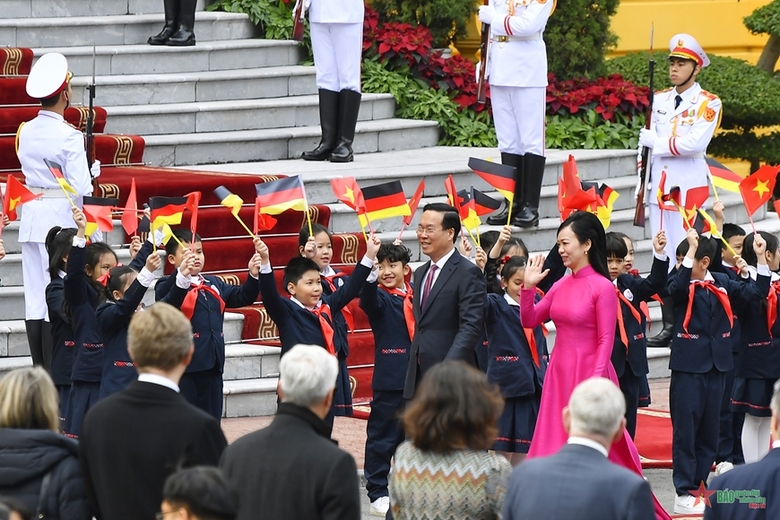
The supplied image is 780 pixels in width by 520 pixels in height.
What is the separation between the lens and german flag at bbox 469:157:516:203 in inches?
368

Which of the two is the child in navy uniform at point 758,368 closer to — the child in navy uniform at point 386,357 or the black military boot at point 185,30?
the child in navy uniform at point 386,357

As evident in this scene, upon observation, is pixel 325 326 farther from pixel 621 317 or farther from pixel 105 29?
pixel 105 29

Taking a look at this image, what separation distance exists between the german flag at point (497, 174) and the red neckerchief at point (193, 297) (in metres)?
2.07

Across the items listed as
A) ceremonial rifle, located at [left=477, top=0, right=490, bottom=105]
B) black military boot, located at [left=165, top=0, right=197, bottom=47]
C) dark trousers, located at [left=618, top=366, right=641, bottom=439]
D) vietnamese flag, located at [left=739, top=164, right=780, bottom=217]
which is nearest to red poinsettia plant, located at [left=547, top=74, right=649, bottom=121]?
ceremonial rifle, located at [left=477, top=0, right=490, bottom=105]

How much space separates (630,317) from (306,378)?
4468mm

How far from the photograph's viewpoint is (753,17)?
50.6 ft

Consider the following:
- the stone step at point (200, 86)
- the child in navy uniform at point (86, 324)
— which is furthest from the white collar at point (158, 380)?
the stone step at point (200, 86)

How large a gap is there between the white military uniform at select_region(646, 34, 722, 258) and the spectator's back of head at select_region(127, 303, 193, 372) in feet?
21.4

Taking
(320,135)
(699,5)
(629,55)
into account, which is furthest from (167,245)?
(699,5)

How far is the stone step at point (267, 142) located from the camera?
1245cm

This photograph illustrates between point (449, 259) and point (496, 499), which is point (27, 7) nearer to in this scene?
point (449, 259)

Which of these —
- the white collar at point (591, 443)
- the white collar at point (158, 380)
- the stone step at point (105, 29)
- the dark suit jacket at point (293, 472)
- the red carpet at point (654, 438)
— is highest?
the stone step at point (105, 29)

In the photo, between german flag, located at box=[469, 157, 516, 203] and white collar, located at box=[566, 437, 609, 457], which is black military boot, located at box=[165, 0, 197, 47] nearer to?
german flag, located at box=[469, 157, 516, 203]

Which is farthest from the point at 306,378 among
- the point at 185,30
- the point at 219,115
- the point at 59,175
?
the point at 185,30
